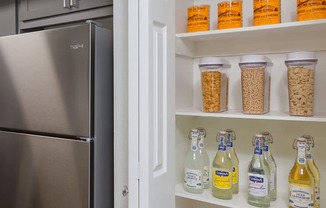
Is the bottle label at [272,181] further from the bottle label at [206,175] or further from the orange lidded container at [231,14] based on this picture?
the orange lidded container at [231,14]

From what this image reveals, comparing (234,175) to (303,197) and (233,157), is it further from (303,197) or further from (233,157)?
(303,197)

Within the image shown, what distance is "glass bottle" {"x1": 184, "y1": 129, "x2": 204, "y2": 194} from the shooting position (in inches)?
43.9

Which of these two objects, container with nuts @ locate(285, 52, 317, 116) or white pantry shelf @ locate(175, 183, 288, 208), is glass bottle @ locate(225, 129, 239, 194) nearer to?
white pantry shelf @ locate(175, 183, 288, 208)

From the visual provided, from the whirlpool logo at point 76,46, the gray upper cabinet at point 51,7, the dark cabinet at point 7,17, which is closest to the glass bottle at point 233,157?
the whirlpool logo at point 76,46

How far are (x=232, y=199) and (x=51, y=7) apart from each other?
1.33 metres

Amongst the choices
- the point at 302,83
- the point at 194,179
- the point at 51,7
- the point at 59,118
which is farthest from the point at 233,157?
the point at 51,7

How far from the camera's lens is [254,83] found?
101 cm

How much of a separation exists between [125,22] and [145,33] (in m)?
0.21

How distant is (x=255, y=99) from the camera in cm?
101

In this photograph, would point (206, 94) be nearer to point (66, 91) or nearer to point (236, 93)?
point (236, 93)

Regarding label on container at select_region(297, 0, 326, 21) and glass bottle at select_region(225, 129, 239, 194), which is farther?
glass bottle at select_region(225, 129, 239, 194)

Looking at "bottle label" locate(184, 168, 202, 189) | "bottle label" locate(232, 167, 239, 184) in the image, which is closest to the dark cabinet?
"bottle label" locate(184, 168, 202, 189)

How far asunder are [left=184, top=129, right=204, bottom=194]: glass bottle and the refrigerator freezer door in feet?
1.39

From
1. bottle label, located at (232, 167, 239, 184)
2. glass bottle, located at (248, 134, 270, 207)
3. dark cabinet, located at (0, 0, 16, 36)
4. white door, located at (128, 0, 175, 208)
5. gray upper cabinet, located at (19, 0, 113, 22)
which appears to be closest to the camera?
white door, located at (128, 0, 175, 208)
